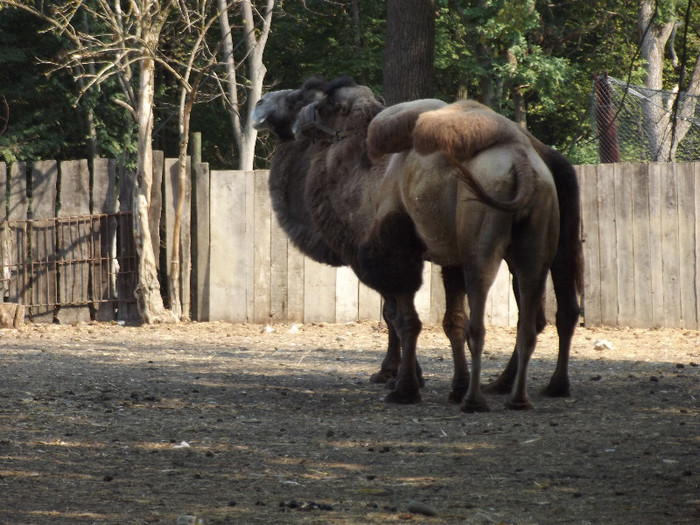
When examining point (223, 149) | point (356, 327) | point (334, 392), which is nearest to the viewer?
point (334, 392)

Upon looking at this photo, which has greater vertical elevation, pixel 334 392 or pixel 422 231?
pixel 422 231

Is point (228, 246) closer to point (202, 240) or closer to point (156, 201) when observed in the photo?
point (202, 240)

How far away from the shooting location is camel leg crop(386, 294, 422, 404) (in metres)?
6.40

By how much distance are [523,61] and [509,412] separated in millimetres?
17245

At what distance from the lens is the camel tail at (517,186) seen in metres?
5.39

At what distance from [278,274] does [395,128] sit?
5935 mm

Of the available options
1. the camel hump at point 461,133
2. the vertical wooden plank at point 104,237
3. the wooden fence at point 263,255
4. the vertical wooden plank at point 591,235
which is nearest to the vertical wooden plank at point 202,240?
the wooden fence at point 263,255

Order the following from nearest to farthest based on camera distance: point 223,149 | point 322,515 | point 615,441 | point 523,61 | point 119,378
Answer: point 322,515 < point 615,441 < point 119,378 < point 523,61 < point 223,149

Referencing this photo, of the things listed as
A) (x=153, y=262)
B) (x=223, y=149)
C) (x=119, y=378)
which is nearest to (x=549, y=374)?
(x=119, y=378)

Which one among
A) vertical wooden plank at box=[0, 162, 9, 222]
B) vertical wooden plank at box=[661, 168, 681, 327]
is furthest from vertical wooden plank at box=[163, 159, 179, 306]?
vertical wooden plank at box=[661, 168, 681, 327]

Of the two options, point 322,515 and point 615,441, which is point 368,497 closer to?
point 322,515

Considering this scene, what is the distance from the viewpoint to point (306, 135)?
739cm

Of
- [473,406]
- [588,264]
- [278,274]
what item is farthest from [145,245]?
[473,406]

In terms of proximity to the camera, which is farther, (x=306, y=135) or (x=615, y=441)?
(x=306, y=135)
